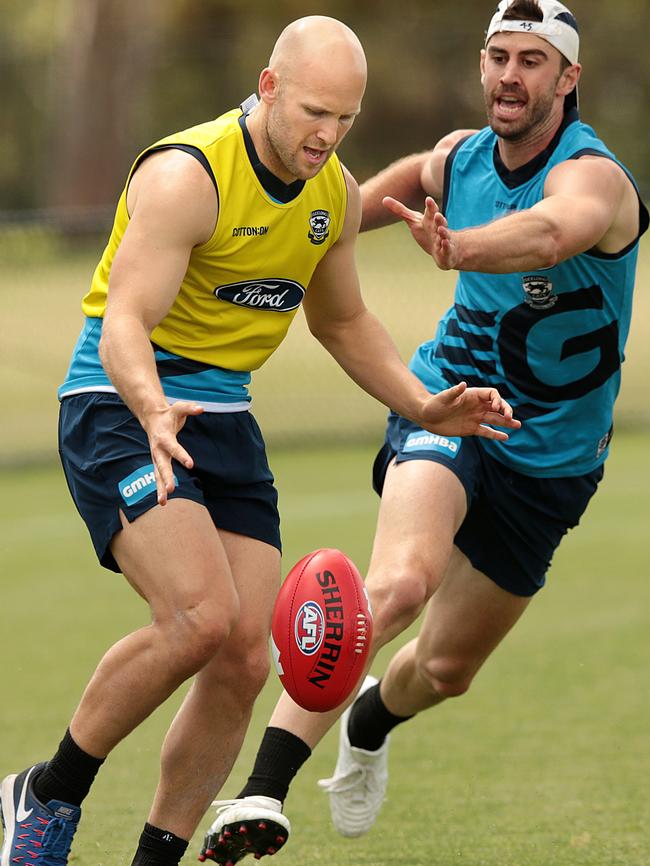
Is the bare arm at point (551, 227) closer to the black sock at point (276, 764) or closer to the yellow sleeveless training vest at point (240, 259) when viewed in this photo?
the yellow sleeveless training vest at point (240, 259)

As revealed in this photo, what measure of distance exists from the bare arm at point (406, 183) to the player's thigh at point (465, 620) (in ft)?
4.14

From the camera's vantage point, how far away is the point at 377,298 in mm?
16969

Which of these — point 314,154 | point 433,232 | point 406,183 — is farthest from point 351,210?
point 406,183

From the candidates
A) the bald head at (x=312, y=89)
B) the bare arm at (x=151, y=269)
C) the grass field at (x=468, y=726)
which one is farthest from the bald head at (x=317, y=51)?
the grass field at (x=468, y=726)

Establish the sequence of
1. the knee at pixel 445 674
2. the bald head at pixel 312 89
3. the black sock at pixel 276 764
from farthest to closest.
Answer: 1. the knee at pixel 445 674
2. the black sock at pixel 276 764
3. the bald head at pixel 312 89

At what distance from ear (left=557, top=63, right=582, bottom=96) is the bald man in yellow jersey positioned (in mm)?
1003

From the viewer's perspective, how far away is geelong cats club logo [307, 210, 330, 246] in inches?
182

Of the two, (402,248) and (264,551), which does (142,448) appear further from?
(402,248)

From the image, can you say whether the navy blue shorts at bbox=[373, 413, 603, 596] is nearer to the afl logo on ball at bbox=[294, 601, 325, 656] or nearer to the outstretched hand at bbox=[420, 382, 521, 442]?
the outstretched hand at bbox=[420, 382, 521, 442]

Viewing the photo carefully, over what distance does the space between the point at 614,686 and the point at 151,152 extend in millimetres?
3846

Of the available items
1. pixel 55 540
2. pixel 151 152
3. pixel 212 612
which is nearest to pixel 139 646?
pixel 212 612

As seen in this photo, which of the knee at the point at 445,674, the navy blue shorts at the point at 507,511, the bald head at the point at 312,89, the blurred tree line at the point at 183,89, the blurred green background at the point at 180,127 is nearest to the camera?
the bald head at the point at 312,89

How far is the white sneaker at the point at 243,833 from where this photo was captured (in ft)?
14.7

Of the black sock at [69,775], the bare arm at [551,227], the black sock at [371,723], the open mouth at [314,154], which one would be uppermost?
the open mouth at [314,154]
